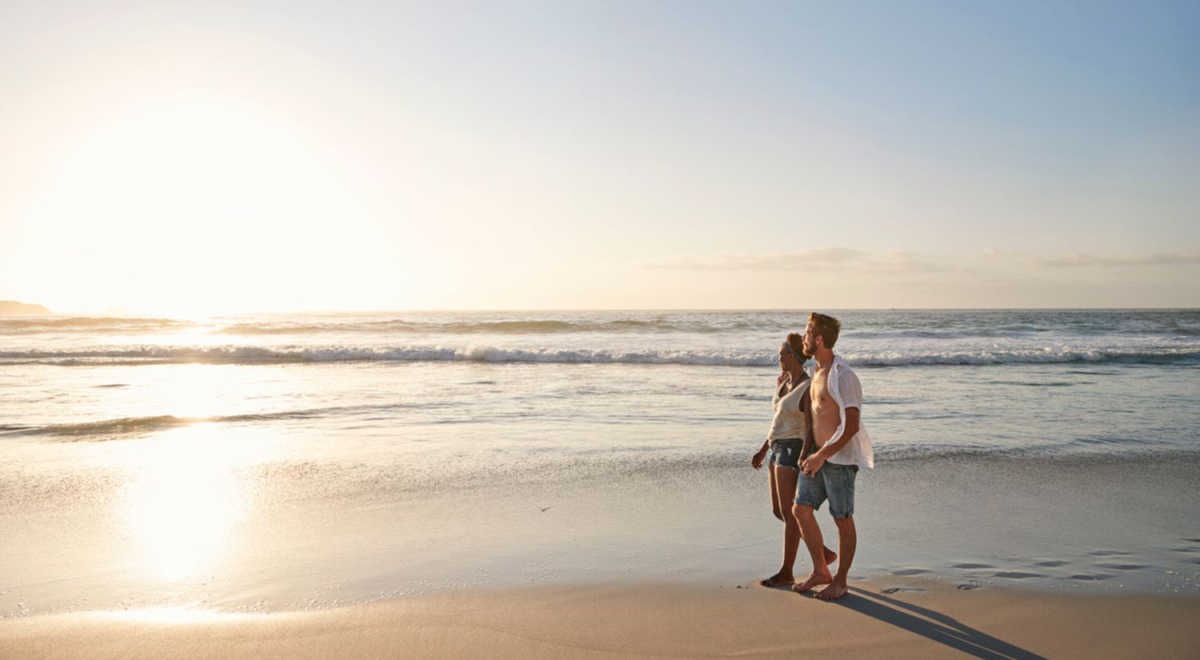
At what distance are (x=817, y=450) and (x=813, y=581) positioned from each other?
79 cm

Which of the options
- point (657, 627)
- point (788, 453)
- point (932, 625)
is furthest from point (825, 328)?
point (657, 627)

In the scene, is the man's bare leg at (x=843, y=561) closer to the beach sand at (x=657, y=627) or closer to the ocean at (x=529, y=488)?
the beach sand at (x=657, y=627)

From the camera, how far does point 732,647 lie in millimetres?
3846

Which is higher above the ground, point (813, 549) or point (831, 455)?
point (831, 455)

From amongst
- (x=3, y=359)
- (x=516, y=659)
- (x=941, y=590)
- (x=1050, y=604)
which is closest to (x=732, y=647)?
(x=516, y=659)

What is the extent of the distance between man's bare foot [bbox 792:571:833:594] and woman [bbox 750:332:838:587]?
0.13m

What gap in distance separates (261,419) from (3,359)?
845 inches

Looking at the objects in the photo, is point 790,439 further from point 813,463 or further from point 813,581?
point 813,581

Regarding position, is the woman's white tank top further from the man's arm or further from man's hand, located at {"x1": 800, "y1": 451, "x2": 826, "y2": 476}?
man's hand, located at {"x1": 800, "y1": 451, "x2": 826, "y2": 476}

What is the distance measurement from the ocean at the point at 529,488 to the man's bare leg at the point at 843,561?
564 mm

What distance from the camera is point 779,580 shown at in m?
4.68

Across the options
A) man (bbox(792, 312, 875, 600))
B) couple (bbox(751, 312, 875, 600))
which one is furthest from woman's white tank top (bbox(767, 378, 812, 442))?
man (bbox(792, 312, 875, 600))

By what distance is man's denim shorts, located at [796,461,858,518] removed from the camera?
450cm

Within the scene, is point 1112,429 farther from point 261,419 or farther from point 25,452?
point 25,452
